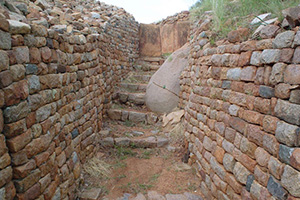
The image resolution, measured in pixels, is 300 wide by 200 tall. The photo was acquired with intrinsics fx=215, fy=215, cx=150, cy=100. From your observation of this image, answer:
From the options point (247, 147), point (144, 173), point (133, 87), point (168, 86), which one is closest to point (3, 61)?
point (247, 147)

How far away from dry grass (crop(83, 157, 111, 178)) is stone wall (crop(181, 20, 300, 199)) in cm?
153

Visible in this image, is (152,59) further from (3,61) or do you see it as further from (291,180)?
(291,180)

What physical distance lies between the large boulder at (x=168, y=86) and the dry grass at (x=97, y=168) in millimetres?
2128

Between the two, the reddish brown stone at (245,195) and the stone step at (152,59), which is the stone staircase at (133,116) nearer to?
the stone step at (152,59)

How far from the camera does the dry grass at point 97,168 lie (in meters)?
3.49

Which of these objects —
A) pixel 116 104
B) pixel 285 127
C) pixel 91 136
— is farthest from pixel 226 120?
pixel 116 104

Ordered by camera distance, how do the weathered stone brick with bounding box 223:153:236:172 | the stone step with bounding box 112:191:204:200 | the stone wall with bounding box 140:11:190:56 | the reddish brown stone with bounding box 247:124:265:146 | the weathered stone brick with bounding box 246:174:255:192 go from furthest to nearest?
the stone wall with bounding box 140:11:190:56 → the stone step with bounding box 112:191:204:200 → the weathered stone brick with bounding box 223:153:236:172 → the weathered stone brick with bounding box 246:174:255:192 → the reddish brown stone with bounding box 247:124:265:146

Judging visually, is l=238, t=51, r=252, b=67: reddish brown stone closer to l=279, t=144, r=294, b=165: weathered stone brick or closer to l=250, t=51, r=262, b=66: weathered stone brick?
l=250, t=51, r=262, b=66: weathered stone brick

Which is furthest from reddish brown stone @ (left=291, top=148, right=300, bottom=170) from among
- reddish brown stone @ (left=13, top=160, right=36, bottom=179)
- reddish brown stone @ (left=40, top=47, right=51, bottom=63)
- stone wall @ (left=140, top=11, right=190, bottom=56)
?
stone wall @ (left=140, top=11, right=190, bottom=56)

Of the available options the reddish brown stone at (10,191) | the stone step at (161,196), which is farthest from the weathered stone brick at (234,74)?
the reddish brown stone at (10,191)

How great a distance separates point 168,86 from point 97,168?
8.67 feet

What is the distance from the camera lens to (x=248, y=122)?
6.91 ft

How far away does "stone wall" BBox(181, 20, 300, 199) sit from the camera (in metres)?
1.57

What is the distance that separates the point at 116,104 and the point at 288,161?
465 centimetres
